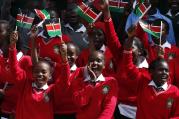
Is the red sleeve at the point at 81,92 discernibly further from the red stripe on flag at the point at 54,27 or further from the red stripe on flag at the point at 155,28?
the red stripe on flag at the point at 155,28

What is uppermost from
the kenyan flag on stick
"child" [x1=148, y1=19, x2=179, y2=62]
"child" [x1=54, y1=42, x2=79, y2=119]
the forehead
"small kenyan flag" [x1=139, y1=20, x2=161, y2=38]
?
the kenyan flag on stick

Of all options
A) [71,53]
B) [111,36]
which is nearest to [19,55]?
[71,53]

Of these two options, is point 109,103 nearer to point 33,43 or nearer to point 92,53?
point 92,53

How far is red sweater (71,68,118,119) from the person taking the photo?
4.77 metres

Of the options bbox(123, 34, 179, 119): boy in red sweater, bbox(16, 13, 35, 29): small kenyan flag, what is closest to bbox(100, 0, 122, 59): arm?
bbox(123, 34, 179, 119): boy in red sweater

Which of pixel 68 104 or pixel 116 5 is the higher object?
pixel 116 5

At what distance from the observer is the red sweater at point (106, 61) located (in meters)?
5.37

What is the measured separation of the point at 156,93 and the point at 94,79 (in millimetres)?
614

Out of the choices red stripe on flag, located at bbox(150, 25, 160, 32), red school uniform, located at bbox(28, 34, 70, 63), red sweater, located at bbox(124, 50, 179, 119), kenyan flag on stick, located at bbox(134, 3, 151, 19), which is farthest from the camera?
red school uniform, located at bbox(28, 34, 70, 63)

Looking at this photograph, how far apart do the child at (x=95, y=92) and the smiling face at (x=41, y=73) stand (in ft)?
0.90

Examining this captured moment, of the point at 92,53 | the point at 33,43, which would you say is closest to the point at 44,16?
the point at 33,43

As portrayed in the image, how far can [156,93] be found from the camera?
15.7ft

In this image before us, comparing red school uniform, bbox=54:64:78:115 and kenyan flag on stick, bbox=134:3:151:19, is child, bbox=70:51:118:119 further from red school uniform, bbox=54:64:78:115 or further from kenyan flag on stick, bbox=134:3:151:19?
kenyan flag on stick, bbox=134:3:151:19

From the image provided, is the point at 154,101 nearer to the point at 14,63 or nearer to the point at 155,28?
the point at 155,28
